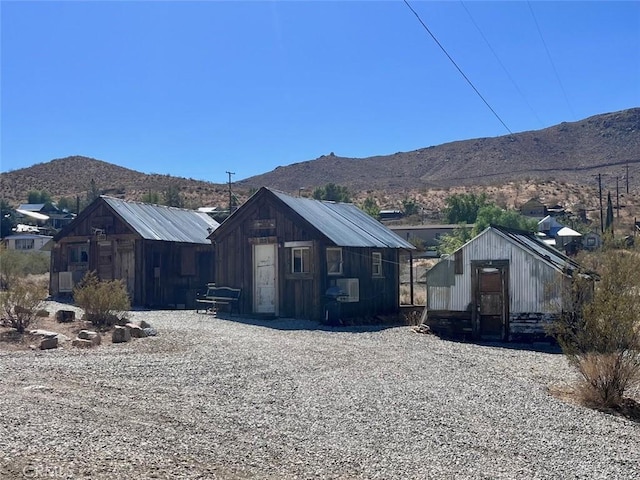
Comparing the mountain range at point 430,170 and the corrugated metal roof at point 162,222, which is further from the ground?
the mountain range at point 430,170

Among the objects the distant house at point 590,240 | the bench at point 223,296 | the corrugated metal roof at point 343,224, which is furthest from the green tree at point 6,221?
the distant house at point 590,240

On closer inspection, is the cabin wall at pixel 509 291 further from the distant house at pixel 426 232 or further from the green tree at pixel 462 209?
the green tree at pixel 462 209

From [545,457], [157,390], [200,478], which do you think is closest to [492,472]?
[545,457]

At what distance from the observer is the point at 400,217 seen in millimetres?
71000

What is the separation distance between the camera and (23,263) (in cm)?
3731

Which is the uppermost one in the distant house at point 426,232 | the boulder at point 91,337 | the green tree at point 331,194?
the green tree at point 331,194

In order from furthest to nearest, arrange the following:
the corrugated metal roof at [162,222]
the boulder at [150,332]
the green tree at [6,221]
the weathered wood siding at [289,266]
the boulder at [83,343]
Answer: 1. the green tree at [6,221]
2. the corrugated metal roof at [162,222]
3. the weathered wood siding at [289,266]
4. the boulder at [150,332]
5. the boulder at [83,343]

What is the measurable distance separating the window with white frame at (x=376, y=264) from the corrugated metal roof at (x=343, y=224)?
0.38 metres

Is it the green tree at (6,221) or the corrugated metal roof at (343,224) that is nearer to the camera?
the corrugated metal roof at (343,224)

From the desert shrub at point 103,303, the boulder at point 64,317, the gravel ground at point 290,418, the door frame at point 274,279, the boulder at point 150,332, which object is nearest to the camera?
the gravel ground at point 290,418

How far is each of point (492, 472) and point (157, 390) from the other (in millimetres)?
5138

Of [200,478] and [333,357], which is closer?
[200,478]

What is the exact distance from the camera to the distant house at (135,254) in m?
27.2

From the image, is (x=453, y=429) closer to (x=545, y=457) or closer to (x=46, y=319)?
(x=545, y=457)
